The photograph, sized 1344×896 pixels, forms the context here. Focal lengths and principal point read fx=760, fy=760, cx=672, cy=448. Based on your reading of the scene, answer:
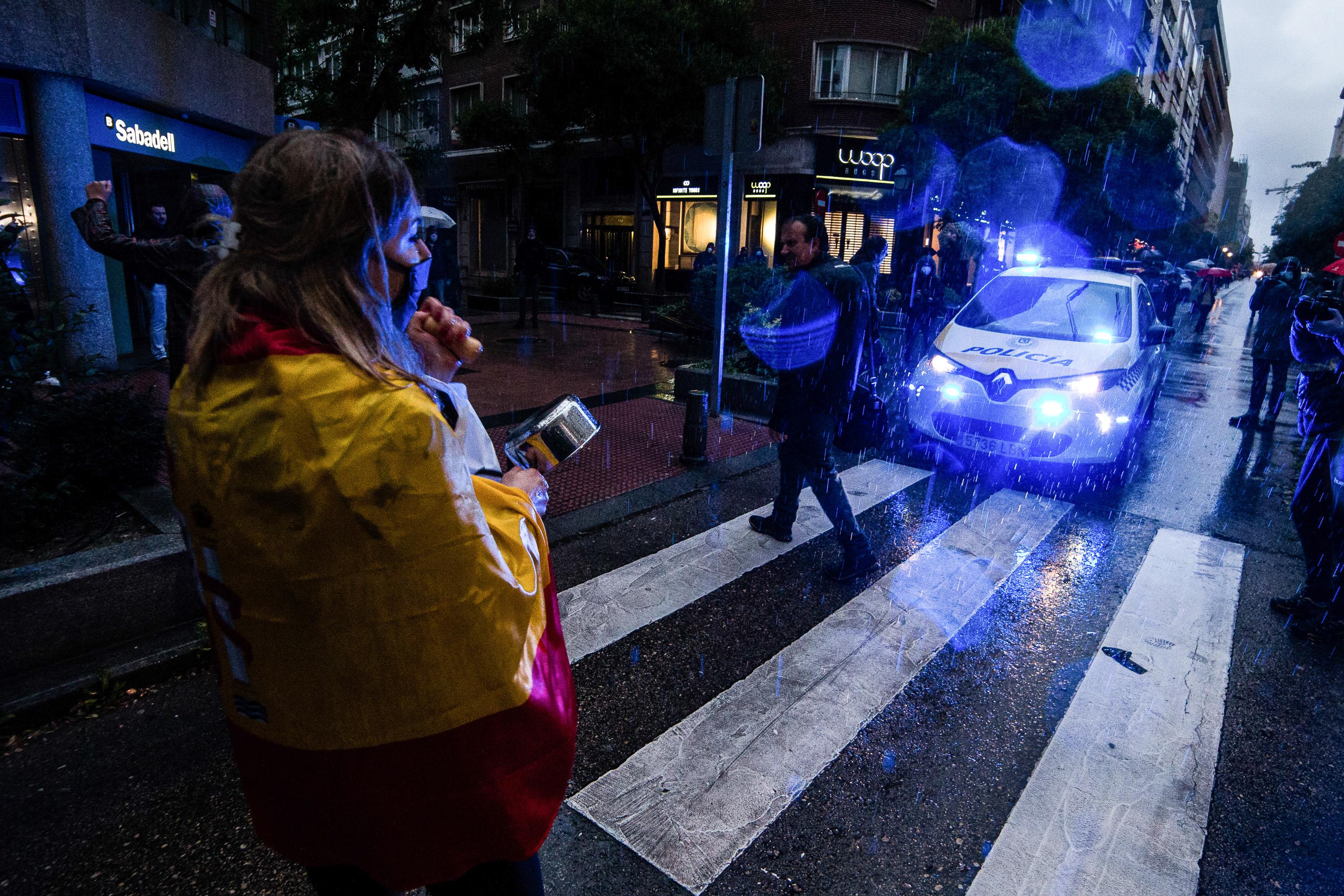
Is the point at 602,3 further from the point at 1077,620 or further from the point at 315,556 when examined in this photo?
the point at 315,556

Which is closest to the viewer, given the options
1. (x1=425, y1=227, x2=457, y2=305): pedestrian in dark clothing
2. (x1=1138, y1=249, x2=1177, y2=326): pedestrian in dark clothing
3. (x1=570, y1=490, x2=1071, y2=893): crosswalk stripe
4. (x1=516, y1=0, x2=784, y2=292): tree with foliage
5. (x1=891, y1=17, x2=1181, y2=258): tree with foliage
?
(x1=570, y1=490, x2=1071, y2=893): crosswalk stripe

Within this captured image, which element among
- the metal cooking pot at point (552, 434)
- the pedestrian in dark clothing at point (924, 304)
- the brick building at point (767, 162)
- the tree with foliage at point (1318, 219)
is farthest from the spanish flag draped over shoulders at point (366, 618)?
the tree with foliage at point (1318, 219)

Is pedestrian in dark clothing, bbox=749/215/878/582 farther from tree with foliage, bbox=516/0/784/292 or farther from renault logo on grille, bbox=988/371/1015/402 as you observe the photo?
tree with foliage, bbox=516/0/784/292

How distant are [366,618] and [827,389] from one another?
3625 mm

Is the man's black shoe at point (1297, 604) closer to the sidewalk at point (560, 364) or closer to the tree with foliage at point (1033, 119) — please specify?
the sidewalk at point (560, 364)

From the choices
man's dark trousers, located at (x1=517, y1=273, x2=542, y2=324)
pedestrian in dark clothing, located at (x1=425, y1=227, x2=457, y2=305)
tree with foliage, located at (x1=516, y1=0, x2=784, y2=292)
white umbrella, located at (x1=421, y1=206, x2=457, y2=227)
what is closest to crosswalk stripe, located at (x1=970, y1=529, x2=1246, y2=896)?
white umbrella, located at (x1=421, y1=206, x2=457, y2=227)

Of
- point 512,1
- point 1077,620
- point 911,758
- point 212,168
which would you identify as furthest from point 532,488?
point 512,1

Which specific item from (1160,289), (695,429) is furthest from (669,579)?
(1160,289)

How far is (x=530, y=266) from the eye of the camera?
15.2 m

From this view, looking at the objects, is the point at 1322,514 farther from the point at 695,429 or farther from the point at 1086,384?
the point at 695,429

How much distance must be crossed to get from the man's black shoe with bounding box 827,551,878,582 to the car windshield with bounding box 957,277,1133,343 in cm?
356

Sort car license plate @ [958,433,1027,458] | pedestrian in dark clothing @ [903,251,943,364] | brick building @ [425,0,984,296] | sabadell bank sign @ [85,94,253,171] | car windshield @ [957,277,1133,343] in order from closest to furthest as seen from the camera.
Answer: car license plate @ [958,433,1027,458]
car windshield @ [957,277,1133,343]
sabadell bank sign @ [85,94,253,171]
pedestrian in dark clothing @ [903,251,943,364]
brick building @ [425,0,984,296]

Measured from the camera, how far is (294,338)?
1040 millimetres

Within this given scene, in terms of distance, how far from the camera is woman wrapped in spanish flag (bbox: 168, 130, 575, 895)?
103 centimetres
